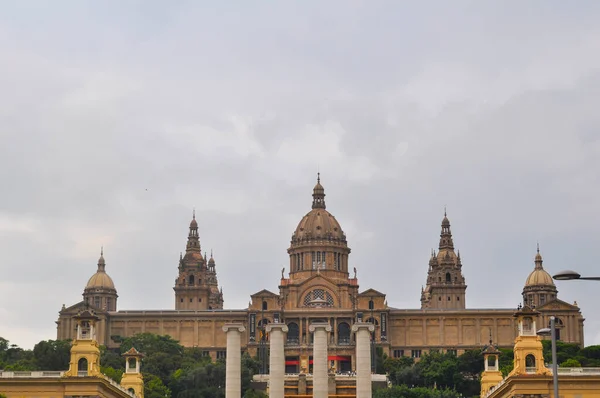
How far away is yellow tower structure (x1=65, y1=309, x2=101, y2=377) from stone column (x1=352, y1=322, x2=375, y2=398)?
3026 cm

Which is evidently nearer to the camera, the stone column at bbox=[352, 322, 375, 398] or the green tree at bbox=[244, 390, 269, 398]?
the stone column at bbox=[352, 322, 375, 398]

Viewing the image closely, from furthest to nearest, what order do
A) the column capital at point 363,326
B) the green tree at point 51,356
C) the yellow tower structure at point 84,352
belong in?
the green tree at point 51,356, the column capital at point 363,326, the yellow tower structure at point 84,352

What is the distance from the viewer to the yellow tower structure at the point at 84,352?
117 metres

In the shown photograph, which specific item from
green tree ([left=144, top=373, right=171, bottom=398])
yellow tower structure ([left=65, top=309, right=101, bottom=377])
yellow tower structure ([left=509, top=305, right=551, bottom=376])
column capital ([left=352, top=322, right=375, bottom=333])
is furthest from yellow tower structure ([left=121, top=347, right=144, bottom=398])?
yellow tower structure ([left=509, top=305, right=551, bottom=376])

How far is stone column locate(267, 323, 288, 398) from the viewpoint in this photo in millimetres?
136250

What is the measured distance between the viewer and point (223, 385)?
189250 mm

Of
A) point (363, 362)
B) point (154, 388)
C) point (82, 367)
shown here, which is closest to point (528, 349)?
point (363, 362)

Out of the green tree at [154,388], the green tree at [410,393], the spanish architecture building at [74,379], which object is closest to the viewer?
the spanish architecture building at [74,379]

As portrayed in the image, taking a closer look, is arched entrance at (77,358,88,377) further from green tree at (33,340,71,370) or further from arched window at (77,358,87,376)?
green tree at (33,340,71,370)

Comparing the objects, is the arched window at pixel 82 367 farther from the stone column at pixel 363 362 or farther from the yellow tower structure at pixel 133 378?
the stone column at pixel 363 362

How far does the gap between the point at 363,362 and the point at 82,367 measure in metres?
32.4

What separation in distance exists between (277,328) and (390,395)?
34.6 m

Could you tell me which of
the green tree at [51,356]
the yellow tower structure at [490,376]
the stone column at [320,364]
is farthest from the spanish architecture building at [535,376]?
the green tree at [51,356]

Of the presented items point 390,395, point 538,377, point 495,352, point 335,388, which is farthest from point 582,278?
point 335,388
